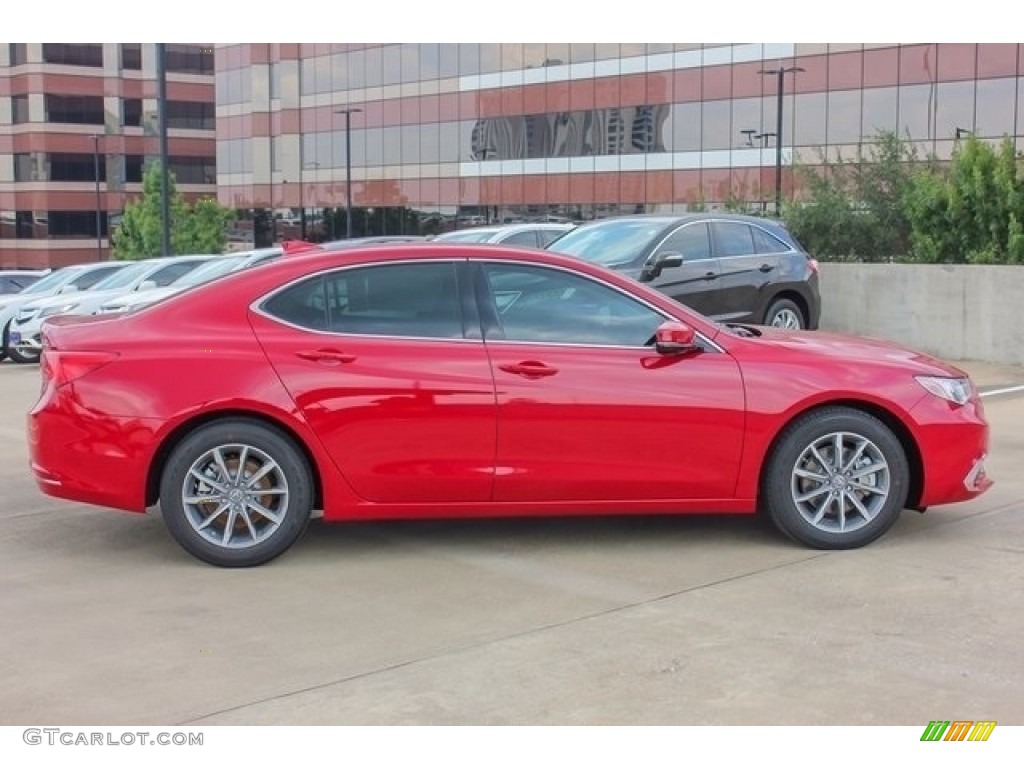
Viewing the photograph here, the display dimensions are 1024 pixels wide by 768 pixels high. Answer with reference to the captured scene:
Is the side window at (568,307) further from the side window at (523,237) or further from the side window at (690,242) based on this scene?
the side window at (523,237)

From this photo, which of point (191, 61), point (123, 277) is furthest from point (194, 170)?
point (123, 277)

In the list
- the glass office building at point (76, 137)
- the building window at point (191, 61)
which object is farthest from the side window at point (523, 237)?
the building window at point (191, 61)

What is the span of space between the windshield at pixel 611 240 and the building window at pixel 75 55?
3153 inches

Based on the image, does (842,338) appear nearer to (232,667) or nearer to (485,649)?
(485,649)

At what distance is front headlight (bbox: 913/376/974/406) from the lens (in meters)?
6.11

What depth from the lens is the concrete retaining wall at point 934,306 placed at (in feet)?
45.6

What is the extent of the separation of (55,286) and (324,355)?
1472 cm

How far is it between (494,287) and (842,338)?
6.42ft

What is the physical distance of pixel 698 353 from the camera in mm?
5996

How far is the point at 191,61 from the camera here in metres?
89.4

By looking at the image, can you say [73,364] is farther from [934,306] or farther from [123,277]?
[123,277]

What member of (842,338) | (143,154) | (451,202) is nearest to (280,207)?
(451,202)

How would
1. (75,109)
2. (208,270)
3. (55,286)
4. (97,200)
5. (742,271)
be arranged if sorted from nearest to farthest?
1. (742,271)
2. (208,270)
3. (55,286)
4. (97,200)
5. (75,109)

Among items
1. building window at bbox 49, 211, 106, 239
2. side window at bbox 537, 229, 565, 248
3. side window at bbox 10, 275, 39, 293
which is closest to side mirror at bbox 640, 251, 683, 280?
side window at bbox 537, 229, 565, 248
